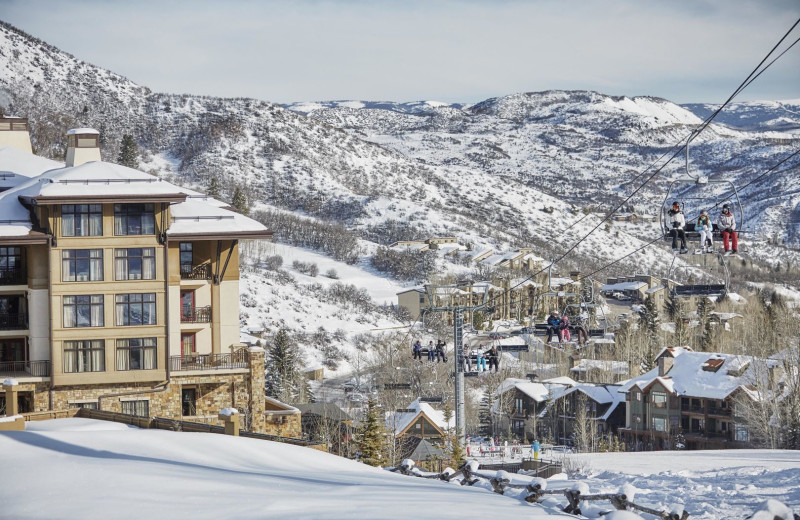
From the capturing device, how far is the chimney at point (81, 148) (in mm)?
35312

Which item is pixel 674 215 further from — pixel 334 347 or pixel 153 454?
pixel 334 347

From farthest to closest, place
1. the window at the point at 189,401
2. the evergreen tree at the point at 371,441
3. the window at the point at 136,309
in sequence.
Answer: the evergreen tree at the point at 371,441 < the window at the point at 189,401 < the window at the point at 136,309

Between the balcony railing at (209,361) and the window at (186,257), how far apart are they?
3.09 metres

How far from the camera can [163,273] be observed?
29.8m

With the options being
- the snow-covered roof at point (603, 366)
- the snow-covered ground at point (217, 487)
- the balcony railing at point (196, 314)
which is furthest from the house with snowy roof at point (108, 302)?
the snow-covered roof at point (603, 366)

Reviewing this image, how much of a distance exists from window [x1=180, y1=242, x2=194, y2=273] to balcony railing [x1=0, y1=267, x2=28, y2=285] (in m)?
5.00

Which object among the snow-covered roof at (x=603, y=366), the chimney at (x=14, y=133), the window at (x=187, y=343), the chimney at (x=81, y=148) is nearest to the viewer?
the window at (x=187, y=343)

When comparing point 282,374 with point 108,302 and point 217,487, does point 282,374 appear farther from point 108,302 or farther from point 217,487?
point 217,487

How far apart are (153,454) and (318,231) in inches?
3927

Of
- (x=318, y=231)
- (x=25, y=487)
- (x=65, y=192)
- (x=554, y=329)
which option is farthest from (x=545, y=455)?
(x=318, y=231)

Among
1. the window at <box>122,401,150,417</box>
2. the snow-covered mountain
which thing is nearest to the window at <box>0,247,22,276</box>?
the window at <box>122,401,150,417</box>

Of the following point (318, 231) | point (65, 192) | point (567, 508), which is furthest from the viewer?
point (318, 231)

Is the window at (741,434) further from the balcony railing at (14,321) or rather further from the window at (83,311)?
the balcony railing at (14,321)

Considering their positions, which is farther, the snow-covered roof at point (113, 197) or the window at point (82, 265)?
the window at point (82, 265)
